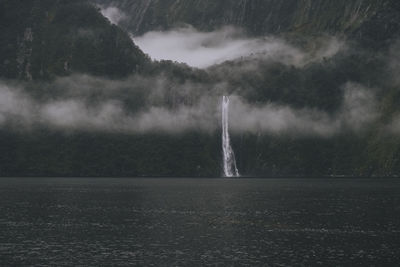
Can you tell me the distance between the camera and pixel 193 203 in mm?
171375

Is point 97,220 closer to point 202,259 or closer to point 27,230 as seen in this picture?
point 27,230

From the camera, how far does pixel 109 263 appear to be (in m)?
74.1

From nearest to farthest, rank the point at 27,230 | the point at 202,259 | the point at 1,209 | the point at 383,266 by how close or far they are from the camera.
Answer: the point at 383,266
the point at 202,259
the point at 27,230
the point at 1,209

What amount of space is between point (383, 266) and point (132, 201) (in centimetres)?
11586

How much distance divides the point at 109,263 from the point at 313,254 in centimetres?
3016

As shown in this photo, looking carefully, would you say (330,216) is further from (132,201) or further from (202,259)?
(132,201)

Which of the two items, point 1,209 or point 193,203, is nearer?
point 1,209

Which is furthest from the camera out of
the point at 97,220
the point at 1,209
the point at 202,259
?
the point at 1,209

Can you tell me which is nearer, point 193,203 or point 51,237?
point 51,237

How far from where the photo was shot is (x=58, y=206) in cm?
15775

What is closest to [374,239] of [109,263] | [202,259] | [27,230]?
[202,259]

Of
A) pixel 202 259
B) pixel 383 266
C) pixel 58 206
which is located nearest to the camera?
pixel 383 266

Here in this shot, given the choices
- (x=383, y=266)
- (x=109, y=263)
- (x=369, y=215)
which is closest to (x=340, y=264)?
(x=383, y=266)

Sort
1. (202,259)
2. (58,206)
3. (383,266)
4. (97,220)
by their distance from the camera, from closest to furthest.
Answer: (383,266)
(202,259)
(97,220)
(58,206)
